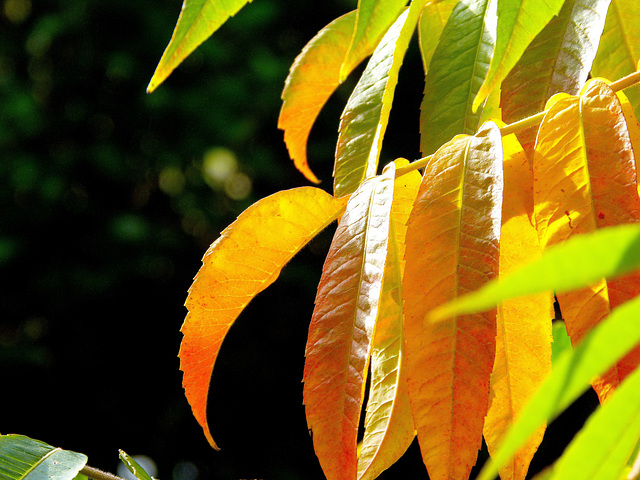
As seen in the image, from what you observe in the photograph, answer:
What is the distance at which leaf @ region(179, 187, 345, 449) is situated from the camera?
411mm

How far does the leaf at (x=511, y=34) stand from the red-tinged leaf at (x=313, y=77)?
0.24m

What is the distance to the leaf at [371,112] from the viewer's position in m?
0.47

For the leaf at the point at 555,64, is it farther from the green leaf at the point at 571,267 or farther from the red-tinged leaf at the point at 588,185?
the green leaf at the point at 571,267

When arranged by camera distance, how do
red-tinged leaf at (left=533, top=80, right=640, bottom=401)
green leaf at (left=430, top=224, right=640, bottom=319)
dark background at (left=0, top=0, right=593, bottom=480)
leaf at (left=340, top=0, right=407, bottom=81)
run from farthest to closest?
dark background at (left=0, top=0, right=593, bottom=480) < leaf at (left=340, top=0, right=407, bottom=81) < red-tinged leaf at (left=533, top=80, right=640, bottom=401) < green leaf at (left=430, top=224, right=640, bottom=319)

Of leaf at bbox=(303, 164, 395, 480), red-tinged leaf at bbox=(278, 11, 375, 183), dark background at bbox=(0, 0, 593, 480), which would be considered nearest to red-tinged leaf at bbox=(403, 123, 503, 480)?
leaf at bbox=(303, 164, 395, 480)

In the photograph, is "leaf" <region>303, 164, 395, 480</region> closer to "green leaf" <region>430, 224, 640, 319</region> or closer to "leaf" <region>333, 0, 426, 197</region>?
"leaf" <region>333, 0, 426, 197</region>

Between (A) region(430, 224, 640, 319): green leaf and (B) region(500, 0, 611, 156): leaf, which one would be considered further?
(B) region(500, 0, 611, 156): leaf

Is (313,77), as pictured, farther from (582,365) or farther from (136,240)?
(136,240)

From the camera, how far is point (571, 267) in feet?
0.44

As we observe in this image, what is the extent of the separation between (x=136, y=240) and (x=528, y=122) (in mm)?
2346

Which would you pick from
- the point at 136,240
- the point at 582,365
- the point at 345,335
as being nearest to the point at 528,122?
the point at 345,335

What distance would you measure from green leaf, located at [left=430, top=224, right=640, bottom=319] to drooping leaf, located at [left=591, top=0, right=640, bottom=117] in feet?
1.17

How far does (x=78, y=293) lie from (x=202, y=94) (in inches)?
35.6

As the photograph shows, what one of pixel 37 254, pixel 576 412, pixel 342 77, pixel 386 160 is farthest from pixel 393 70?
pixel 37 254
